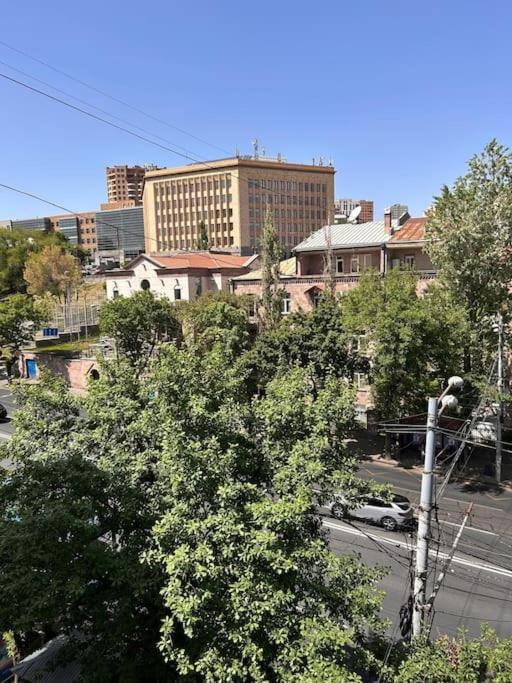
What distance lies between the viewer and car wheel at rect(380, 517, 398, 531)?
2114 centimetres

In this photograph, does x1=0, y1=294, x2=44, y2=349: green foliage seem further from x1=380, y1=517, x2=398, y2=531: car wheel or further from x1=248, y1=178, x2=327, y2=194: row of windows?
x1=248, y1=178, x2=327, y2=194: row of windows

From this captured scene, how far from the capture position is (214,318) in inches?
1372

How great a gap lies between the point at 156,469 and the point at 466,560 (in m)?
13.7

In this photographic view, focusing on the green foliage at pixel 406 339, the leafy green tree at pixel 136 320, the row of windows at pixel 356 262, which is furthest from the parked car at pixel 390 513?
the row of windows at pixel 356 262

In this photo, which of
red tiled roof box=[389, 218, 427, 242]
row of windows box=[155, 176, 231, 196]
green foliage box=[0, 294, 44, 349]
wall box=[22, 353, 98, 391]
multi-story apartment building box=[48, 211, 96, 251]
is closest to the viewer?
red tiled roof box=[389, 218, 427, 242]

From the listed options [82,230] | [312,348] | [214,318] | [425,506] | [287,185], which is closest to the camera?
[425,506]

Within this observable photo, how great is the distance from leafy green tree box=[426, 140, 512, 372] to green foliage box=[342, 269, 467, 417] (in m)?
1.23

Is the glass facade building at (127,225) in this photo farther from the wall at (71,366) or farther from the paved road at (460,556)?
the paved road at (460,556)

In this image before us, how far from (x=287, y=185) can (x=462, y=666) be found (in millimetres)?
114754

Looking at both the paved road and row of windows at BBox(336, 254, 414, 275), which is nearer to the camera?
the paved road

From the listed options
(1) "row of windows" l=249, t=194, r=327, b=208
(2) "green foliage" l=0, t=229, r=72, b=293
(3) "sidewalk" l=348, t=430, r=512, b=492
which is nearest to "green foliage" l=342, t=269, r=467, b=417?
(3) "sidewalk" l=348, t=430, r=512, b=492

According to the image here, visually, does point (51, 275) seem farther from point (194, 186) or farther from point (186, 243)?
point (194, 186)

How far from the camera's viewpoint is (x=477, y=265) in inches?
977

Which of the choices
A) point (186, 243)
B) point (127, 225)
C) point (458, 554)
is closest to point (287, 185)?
point (186, 243)
